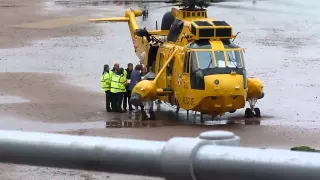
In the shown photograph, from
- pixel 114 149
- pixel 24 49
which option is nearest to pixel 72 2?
pixel 24 49

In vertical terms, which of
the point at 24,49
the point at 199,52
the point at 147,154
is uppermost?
the point at 147,154

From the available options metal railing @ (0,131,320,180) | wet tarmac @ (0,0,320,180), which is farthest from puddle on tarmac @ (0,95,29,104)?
metal railing @ (0,131,320,180)

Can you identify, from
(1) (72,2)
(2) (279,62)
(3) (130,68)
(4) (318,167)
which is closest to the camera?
(4) (318,167)

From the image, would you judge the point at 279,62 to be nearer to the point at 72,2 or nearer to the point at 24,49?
the point at 24,49

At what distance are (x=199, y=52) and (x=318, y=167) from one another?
15.7 meters

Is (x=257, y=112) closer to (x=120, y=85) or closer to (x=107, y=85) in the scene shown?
(x=120, y=85)

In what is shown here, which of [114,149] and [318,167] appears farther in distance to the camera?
[114,149]

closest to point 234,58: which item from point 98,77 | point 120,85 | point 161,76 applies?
point 161,76

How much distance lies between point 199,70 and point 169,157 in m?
15.2

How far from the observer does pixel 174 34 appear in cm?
2047

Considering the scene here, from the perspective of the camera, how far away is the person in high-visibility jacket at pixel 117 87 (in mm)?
20875

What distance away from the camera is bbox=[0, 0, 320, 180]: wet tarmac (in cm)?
1770

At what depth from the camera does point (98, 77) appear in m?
27.6

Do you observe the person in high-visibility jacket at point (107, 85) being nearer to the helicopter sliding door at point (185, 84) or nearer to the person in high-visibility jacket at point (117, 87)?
the person in high-visibility jacket at point (117, 87)
